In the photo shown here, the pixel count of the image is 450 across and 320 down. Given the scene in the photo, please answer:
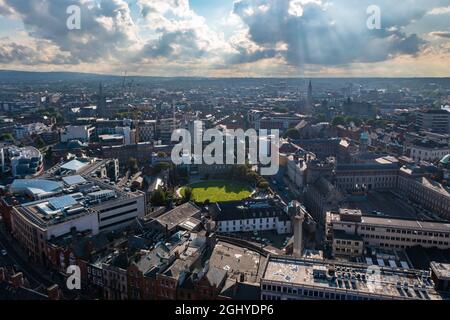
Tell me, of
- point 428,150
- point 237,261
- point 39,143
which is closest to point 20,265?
point 237,261

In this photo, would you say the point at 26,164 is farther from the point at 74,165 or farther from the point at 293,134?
the point at 293,134

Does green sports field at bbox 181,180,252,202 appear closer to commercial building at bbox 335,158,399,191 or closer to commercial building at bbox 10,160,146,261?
commercial building at bbox 10,160,146,261

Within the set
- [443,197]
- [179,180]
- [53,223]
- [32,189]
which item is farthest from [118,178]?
[443,197]

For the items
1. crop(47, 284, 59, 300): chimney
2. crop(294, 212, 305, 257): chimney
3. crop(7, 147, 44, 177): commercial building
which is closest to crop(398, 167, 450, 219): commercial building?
crop(294, 212, 305, 257): chimney

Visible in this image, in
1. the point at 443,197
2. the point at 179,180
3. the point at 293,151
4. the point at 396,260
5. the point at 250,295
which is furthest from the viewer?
the point at 293,151

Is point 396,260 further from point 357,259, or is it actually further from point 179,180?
point 179,180

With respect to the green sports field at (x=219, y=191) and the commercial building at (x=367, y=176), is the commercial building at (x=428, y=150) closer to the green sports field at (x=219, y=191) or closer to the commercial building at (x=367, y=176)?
the commercial building at (x=367, y=176)
